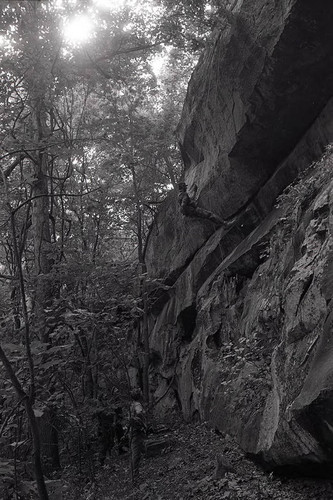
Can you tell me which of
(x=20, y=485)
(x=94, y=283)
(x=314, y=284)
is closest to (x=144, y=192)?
(x=94, y=283)

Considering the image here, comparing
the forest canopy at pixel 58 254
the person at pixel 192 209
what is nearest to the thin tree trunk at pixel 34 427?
the forest canopy at pixel 58 254

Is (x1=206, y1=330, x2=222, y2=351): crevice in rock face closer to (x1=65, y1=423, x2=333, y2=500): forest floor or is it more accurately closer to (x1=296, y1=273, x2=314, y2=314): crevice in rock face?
(x1=65, y1=423, x2=333, y2=500): forest floor

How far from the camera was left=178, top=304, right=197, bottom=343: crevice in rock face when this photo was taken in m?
13.7

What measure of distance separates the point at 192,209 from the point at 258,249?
3609mm

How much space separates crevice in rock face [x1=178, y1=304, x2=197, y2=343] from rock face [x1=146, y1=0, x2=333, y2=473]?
0.04 metres

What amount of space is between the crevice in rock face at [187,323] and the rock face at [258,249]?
0.12 feet

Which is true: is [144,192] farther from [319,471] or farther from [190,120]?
[319,471]

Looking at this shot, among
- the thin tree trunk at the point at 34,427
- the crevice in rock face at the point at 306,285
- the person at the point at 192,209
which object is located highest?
the person at the point at 192,209

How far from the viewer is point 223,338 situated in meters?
10.6

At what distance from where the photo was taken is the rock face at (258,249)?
4.95 meters

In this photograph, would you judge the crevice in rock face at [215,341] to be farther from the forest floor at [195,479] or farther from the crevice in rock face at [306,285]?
the crevice in rock face at [306,285]

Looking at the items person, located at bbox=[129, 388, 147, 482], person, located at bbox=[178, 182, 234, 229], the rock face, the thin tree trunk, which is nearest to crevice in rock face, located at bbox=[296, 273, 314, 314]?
the rock face

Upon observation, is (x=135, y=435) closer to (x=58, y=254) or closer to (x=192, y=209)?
(x=58, y=254)

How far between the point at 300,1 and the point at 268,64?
1.34m
